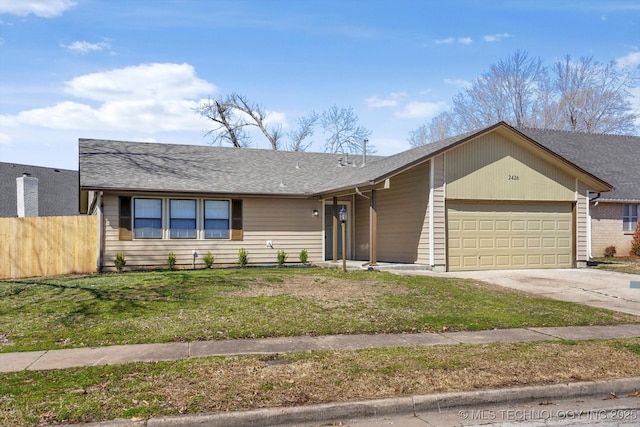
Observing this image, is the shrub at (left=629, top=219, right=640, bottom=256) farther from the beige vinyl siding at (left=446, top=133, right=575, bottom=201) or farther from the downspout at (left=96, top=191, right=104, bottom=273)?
the downspout at (left=96, top=191, right=104, bottom=273)

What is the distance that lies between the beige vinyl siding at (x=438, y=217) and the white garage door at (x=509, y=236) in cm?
34

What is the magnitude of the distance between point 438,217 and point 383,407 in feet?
41.4

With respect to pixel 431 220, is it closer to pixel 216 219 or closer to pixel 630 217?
pixel 216 219

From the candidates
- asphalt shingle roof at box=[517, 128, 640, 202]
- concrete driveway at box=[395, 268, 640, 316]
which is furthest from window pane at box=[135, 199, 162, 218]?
asphalt shingle roof at box=[517, 128, 640, 202]

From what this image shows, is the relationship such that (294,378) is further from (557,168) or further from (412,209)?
(557,168)

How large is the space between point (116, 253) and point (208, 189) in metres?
3.62

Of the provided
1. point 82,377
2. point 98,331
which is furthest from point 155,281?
Result: point 82,377

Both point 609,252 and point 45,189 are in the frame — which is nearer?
point 609,252

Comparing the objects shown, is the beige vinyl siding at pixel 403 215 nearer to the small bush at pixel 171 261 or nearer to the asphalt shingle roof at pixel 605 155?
the small bush at pixel 171 261

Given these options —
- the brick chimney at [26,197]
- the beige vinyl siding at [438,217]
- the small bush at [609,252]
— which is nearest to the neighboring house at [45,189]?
the brick chimney at [26,197]

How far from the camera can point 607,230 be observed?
24.8 meters

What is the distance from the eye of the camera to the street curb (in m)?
5.26

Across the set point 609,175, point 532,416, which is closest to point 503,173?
point 609,175

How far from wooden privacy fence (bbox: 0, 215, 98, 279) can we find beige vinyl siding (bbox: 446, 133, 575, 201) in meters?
11.6
